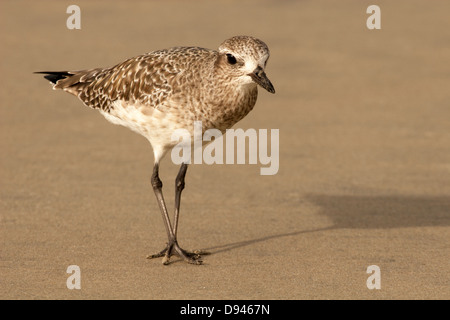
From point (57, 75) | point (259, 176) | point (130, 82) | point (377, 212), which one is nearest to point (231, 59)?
point (130, 82)

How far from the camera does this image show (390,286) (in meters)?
7.23

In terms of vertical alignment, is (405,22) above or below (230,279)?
above

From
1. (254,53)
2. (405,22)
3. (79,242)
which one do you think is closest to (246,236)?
(79,242)

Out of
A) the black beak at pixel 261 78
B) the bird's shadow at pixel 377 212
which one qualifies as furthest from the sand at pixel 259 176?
the black beak at pixel 261 78

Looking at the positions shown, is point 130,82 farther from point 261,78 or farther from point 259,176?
point 259,176

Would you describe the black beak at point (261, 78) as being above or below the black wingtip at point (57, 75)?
below

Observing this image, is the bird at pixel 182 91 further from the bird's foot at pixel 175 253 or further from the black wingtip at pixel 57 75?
the black wingtip at pixel 57 75

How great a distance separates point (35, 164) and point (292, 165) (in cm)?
331

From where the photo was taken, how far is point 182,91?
7555 millimetres

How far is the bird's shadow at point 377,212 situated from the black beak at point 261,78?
204cm

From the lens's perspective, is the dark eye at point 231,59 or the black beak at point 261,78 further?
the dark eye at point 231,59

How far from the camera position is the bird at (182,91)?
718cm

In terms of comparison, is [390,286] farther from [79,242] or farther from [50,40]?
[50,40]
